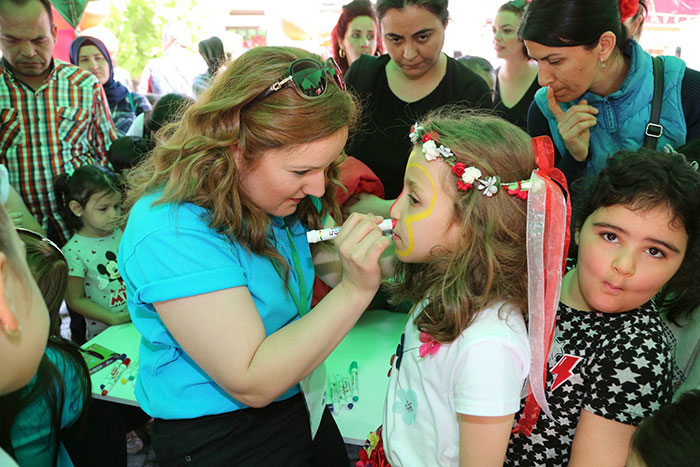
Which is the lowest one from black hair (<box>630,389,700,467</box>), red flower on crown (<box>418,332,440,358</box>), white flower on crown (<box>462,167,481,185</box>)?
red flower on crown (<box>418,332,440,358</box>)

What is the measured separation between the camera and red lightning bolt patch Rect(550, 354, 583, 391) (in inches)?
39.1

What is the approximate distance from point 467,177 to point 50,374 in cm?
117

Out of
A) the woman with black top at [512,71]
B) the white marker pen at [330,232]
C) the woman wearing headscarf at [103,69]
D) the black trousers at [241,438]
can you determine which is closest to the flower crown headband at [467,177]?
the white marker pen at [330,232]

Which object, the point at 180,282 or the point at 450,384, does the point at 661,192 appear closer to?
the point at 450,384

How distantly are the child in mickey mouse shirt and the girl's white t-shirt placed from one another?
151cm

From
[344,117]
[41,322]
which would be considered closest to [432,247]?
[344,117]

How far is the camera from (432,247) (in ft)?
3.51

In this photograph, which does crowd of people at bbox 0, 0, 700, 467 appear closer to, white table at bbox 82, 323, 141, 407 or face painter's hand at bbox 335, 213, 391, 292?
face painter's hand at bbox 335, 213, 391, 292

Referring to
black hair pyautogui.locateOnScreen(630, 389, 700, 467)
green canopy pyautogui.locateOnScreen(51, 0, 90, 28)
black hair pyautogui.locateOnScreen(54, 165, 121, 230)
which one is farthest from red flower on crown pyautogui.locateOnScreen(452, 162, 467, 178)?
green canopy pyautogui.locateOnScreen(51, 0, 90, 28)

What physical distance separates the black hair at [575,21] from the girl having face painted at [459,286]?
2.04 ft

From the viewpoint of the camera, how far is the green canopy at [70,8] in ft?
12.9

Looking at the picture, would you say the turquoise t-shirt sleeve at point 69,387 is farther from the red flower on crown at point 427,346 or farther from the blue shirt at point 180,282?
the red flower on crown at point 427,346

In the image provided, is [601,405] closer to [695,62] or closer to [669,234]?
[669,234]

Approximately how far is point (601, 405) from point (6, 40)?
2.84 m
